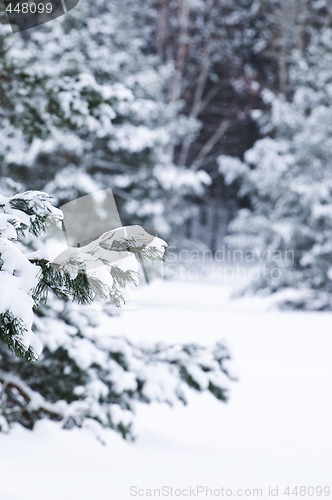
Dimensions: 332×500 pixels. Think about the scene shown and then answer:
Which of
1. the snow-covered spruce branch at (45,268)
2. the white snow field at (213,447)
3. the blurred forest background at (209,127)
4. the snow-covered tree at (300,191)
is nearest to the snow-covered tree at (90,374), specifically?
the white snow field at (213,447)

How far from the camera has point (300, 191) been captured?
1244 centimetres

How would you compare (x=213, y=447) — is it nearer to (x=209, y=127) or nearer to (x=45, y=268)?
(x=45, y=268)

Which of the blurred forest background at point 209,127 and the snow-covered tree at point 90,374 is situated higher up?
the blurred forest background at point 209,127

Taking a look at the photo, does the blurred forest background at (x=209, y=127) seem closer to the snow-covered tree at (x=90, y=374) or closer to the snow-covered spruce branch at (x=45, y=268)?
the snow-covered tree at (x=90, y=374)

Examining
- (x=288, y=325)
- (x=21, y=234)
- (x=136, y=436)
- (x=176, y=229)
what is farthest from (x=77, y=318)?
(x=176, y=229)

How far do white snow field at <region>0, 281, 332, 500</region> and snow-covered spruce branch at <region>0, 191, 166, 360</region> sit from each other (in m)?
1.53

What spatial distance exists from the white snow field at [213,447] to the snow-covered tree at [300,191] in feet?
14.1

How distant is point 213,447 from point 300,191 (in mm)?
8503

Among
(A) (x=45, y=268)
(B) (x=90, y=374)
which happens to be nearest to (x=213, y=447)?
(B) (x=90, y=374)

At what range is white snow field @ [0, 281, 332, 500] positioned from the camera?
3480 millimetres

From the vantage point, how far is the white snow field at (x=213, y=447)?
3.48 metres

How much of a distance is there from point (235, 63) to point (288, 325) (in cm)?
1074

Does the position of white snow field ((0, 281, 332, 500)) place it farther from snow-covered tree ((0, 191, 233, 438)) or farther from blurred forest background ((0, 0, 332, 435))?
blurred forest background ((0, 0, 332, 435))

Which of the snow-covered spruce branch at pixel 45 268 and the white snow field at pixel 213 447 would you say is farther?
the white snow field at pixel 213 447
